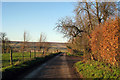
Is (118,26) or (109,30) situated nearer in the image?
(118,26)

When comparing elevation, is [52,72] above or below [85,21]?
below

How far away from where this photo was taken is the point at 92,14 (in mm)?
17094

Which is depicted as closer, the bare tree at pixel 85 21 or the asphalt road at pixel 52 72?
the asphalt road at pixel 52 72

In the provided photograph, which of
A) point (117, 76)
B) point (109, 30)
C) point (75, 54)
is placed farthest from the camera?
point (75, 54)

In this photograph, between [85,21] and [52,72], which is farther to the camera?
[85,21]

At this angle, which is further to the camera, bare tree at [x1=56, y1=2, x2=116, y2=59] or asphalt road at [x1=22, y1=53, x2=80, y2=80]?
bare tree at [x1=56, y1=2, x2=116, y2=59]

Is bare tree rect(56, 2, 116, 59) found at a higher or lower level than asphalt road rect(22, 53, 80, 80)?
higher

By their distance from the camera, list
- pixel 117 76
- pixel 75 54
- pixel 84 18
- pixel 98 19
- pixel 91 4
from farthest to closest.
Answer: pixel 75 54 → pixel 84 18 → pixel 91 4 → pixel 98 19 → pixel 117 76

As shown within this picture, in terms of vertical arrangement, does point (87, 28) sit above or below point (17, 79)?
above

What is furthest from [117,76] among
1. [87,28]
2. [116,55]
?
[87,28]

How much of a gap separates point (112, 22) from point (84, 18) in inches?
387

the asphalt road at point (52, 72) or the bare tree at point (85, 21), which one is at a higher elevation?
the bare tree at point (85, 21)

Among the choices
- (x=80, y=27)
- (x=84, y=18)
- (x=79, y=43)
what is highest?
(x=84, y=18)

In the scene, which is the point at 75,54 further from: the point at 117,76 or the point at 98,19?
the point at 117,76
